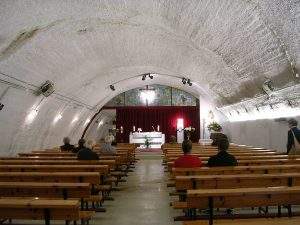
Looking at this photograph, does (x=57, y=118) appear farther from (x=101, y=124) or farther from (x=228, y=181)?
(x=101, y=124)

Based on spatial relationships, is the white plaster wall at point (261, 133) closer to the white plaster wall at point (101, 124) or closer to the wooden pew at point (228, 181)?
the wooden pew at point (228, 181)

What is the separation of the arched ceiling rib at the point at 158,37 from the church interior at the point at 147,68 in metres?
0.03

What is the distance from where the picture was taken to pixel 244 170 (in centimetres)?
739

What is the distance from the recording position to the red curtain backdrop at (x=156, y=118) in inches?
1094

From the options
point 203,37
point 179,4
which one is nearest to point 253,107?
point 203,37

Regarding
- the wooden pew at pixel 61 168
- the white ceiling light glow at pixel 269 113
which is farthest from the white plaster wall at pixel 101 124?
the wooden pew at pixel 61 168

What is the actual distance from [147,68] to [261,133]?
6220 mm

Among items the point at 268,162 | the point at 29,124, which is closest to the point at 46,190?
the point at 268,162

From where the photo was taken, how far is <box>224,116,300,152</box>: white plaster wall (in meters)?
12.7

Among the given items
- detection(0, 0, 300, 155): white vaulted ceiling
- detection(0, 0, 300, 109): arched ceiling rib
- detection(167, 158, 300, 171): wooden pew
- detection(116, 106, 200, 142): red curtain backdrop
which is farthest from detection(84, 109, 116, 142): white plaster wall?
detection(167, 158, 300, 171): wooden pew

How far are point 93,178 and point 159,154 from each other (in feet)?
46.7

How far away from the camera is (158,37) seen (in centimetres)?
1158

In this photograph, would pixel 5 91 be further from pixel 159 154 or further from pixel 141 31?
pixel 159 154

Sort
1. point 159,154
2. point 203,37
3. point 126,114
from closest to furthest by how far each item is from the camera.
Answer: point 203,37
point 159,154
point 126,114
